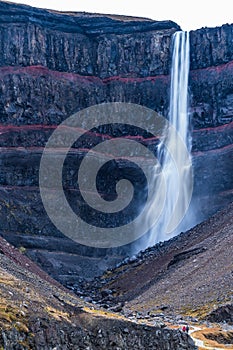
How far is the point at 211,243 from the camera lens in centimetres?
6456

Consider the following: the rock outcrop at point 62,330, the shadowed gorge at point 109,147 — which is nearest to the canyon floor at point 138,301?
the rock outcrop at point 62,330

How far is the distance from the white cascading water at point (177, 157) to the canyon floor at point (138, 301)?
953 centimetres

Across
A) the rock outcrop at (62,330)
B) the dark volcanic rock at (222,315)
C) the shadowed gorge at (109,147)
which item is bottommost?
the rock outcrop at (62,330)

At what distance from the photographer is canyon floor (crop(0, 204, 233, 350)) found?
26.3 m

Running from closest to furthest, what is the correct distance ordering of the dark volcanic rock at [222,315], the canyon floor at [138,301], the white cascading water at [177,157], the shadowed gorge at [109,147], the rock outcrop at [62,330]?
the rock outcrop at [62,330] < the canyon floor at [138,301] < the dark volcanic rock at [222,315] < the shadowed gorge at [109,147] < the white cascading water at [177,157]

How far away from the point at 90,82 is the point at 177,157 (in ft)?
61.6

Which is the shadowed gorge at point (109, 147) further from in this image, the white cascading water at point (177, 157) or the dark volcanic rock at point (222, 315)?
the dark volcanic rock at point (222, 315)

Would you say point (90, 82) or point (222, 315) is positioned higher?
point (90, 82)

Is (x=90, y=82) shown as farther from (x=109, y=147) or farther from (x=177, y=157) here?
(x=177, y=157)

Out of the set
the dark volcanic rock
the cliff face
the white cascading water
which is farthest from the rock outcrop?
the white cascading water

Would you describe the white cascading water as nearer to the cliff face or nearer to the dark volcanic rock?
the cliff face

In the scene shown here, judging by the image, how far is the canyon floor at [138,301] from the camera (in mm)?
26297

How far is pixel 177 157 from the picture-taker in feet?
299

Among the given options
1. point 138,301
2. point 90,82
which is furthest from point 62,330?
point 90,82
